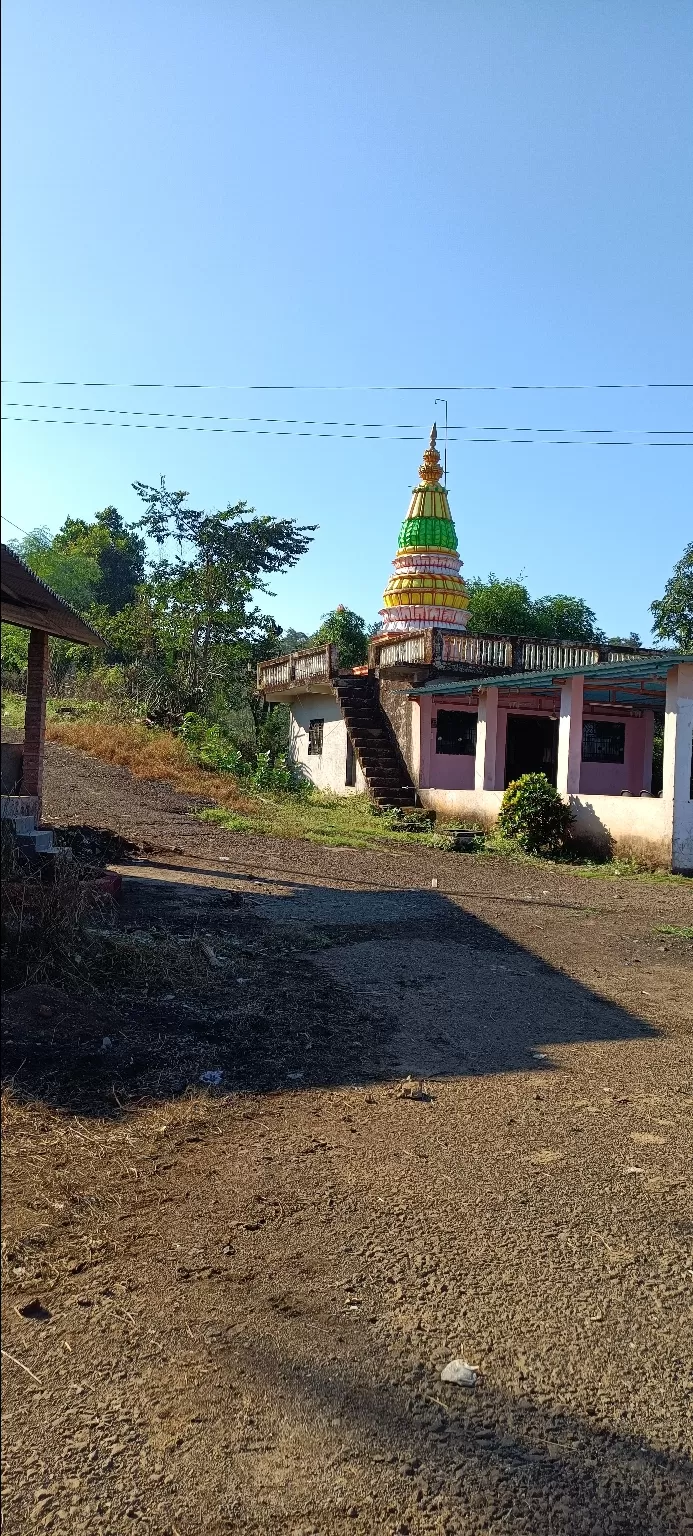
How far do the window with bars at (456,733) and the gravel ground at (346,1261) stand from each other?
43.5ft

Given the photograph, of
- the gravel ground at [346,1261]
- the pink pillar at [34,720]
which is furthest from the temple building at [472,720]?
the gravel ground at [346,1261]

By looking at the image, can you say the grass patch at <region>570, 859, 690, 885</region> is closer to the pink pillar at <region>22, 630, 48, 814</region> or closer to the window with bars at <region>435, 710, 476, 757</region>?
the window with bars at <region>435, 710, 476, 757</region>

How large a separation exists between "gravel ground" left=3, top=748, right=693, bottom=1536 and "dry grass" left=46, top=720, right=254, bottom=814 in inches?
466

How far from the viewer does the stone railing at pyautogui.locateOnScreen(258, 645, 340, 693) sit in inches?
836

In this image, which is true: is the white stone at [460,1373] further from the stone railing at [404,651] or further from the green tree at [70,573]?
the green tree at [70,573]

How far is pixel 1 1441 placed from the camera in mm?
1646

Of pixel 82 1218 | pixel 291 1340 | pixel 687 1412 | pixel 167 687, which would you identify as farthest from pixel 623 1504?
pixel 167 687

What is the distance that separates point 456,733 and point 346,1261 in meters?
17.0

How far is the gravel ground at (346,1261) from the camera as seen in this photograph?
184 centimetres

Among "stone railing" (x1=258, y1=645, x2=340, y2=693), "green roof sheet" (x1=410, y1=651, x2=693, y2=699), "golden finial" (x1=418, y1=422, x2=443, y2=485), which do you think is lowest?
"green roof sheet" (x1=410, y1=651, x2=693, y2=699)

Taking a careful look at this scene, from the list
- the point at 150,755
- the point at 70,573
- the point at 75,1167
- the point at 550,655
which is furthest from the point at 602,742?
the point at 70,573

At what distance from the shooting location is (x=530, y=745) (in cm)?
2000

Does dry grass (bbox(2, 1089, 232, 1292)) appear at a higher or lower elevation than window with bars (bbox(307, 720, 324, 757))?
lower

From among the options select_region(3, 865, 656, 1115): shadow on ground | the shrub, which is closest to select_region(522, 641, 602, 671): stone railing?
the shrub
